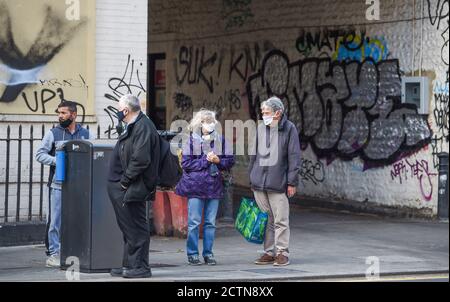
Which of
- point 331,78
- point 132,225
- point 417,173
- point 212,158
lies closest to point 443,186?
point 417,173

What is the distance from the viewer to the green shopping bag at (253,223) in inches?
497

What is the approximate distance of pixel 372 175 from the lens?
1917 centimetres

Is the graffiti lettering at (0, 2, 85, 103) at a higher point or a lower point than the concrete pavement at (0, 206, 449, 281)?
higher

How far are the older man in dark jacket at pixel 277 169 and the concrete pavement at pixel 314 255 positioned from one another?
0.48m

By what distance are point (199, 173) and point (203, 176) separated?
3.1 inches

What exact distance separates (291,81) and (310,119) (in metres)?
1.01

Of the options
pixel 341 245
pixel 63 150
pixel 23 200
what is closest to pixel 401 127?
pixel 341 245

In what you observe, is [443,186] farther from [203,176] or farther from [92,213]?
[92,213]

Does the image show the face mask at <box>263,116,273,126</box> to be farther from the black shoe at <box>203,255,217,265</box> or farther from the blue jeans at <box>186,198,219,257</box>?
the black shoe at <box>203,255,217,265</box>

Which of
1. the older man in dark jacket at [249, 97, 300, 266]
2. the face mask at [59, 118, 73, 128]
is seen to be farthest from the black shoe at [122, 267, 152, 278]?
the face mask at [59, 118, 73, 128]

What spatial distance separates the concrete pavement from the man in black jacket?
13.2 inches

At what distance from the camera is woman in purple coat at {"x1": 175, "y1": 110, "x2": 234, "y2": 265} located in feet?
40.8

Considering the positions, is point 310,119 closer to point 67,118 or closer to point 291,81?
point 291,81

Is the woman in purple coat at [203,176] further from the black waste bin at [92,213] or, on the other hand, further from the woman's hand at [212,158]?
the black waste bin at [92,213]
